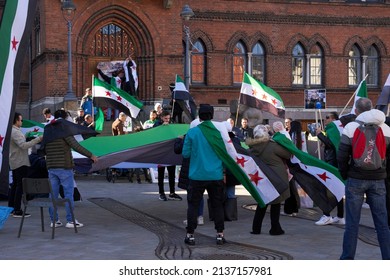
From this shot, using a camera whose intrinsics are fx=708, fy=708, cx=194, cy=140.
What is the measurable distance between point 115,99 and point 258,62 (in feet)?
55.8

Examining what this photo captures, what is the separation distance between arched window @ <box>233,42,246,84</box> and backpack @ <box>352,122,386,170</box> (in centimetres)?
2733

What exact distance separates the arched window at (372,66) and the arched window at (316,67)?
271 centimetres

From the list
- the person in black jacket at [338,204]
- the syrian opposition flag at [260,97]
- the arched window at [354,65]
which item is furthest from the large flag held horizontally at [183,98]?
the arched window at [354,65]

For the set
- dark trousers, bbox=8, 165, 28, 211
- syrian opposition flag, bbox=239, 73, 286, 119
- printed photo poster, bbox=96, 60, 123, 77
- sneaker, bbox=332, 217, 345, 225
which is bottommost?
sneaker, bbox=332, 217, 345, 225

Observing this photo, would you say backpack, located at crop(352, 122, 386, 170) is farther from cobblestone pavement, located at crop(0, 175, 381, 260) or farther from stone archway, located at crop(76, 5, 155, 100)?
stone archway, located at crop(76, 5, 155, 100)

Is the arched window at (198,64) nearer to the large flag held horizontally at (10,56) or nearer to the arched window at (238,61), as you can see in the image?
the arched window at (238,61)

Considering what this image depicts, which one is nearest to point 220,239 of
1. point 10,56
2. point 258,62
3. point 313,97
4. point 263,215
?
point 263,215

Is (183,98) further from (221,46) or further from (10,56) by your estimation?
(221,46)

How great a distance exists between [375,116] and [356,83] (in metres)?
30.6

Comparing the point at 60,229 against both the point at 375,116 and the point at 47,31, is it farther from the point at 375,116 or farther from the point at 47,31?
the point at 47,31

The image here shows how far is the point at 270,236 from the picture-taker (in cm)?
1150

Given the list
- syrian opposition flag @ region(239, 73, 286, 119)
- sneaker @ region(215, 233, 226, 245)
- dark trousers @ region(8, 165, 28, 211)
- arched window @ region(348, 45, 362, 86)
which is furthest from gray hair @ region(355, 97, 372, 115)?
arched window @ region(348, 45, 362, 86)

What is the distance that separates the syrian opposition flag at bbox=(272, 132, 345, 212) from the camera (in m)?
12.5

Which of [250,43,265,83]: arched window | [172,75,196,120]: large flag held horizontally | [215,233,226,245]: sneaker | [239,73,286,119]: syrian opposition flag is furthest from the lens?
[250,43,265,83]: arched window
